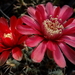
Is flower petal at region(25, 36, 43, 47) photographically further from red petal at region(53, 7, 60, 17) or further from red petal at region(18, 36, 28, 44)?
red petal at region(53, 7, 60, 17)

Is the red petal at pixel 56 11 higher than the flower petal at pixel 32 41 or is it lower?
higher

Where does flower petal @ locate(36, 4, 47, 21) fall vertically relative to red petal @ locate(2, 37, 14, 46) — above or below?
above

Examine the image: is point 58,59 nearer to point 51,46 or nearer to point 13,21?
point 51,46

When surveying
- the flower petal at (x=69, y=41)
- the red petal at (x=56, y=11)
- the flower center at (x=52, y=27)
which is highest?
the red petal at (x=56, y=11)

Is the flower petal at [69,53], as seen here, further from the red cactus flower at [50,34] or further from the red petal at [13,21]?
the red petal at [13,21]

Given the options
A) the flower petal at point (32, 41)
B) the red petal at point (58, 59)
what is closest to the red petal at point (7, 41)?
the flower petal at point (32, 41)

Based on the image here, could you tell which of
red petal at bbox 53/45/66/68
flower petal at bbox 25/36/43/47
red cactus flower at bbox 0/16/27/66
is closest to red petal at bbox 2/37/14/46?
red cactus flower at bbox 0/16/27/66

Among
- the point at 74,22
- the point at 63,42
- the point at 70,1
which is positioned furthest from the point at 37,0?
the point at 63,42

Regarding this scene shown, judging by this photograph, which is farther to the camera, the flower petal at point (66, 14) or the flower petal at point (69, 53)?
the flower petal at point (66, 14)

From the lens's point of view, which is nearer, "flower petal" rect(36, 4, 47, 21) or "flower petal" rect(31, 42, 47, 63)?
"flower petal" rect(31, 42, 47, 63)
